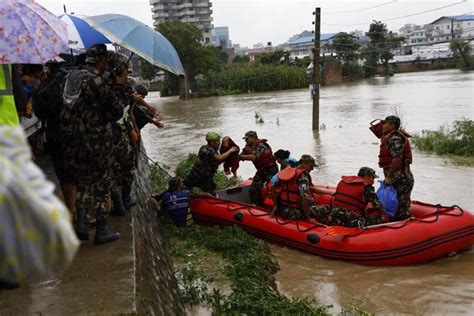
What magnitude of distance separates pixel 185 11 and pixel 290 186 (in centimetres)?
9550

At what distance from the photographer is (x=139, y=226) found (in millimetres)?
4887

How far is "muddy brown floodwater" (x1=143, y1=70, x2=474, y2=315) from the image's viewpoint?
5.08m

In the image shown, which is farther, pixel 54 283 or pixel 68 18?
pixel 68 18

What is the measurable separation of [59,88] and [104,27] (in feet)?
3.78

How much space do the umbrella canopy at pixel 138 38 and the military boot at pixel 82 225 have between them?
1588mm

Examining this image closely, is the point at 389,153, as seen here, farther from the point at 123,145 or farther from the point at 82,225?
the point at 82,225

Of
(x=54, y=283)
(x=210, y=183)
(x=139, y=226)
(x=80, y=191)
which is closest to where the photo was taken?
(x=54, y=283)

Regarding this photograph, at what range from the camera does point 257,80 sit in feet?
152

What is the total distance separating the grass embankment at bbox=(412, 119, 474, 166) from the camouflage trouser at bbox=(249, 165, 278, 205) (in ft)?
19.6

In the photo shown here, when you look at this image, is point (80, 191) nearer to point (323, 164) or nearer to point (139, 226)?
point (139, 226)

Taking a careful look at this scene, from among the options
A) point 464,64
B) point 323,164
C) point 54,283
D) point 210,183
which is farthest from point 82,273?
point 464,64

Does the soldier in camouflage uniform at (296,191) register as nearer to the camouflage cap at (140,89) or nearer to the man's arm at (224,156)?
→ the man's arm at (224,156)

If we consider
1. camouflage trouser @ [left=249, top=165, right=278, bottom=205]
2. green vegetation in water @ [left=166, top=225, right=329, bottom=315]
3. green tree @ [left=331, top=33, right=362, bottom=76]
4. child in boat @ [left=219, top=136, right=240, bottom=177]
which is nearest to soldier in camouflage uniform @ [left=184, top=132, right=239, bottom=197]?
child in boat @ [left=219, top=136, right=240, bottom=177]

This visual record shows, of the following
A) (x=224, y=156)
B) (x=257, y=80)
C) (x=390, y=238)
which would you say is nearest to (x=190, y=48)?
(x=257, y=80)
